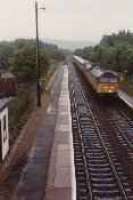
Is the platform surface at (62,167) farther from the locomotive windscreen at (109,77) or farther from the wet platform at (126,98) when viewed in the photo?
the locomotive windscreen at (109,77)

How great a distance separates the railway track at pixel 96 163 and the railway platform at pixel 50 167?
0.39 metres

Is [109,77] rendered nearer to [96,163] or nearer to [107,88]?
[107,88]

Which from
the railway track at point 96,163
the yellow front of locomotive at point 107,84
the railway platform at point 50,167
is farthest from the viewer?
the yellow front of locomotive at point 107,84

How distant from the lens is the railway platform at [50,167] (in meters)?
14.8

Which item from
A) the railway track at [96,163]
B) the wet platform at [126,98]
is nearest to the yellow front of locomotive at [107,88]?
the wet platform at [126,98]

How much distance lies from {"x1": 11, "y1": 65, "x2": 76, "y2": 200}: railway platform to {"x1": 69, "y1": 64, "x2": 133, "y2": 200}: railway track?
0.39m

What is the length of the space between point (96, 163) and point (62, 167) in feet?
5.66

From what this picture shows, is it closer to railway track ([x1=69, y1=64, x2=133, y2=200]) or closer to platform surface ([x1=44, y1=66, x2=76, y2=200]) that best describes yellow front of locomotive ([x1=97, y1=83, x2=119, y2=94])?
railway track ([x1=69, y1=64, x2=133, y2=200])

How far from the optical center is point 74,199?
13.5 meters

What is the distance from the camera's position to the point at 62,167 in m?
17.8

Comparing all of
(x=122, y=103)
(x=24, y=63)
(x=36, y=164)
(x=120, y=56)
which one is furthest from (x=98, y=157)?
(x=120, y=56)

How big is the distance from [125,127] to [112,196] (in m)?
12.3

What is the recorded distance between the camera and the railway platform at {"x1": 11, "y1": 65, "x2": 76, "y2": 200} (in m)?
14.8

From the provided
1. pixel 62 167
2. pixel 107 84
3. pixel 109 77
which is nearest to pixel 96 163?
pixel 62 167
